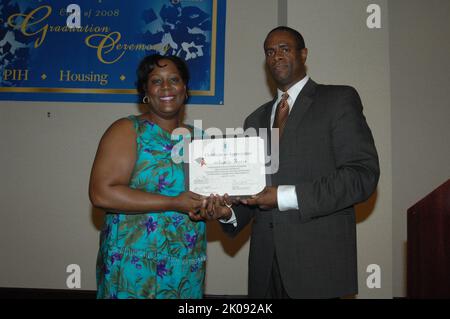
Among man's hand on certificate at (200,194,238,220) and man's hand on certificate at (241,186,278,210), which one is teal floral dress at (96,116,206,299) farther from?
man's hand on certificate at (241,186,278,210)

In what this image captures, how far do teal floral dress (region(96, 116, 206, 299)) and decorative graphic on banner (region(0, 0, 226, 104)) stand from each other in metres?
2.13

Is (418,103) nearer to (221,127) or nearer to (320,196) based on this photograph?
(221,127)

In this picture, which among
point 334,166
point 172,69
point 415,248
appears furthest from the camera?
point 172,69

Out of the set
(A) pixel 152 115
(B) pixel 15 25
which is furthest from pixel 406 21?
(B) pixel 15 25

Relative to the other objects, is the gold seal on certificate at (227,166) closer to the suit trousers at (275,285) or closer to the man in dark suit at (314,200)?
the man in dark suit at (314,200)

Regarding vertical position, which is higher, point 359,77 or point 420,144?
point 359,77

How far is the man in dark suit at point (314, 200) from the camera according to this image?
1.66 meters

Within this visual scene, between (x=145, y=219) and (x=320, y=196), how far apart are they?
0.80 meters

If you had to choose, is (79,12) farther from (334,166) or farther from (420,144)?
(420,144)

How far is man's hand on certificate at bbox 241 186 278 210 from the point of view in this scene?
1.72m

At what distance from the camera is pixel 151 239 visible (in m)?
1.72

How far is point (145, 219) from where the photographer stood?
68.8 inches

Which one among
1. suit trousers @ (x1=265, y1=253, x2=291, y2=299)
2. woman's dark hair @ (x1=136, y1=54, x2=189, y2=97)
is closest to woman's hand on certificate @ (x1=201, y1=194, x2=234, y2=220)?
suit trousers @ (x1=265, y1=253, x2=291, y2=299)

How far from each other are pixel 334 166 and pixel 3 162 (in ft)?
11.4
